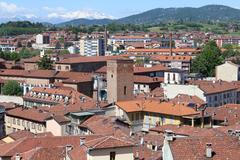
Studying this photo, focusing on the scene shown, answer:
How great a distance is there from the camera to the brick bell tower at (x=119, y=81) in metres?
63.7

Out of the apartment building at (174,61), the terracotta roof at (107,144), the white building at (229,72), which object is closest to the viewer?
the terracotta roof at (107,144)

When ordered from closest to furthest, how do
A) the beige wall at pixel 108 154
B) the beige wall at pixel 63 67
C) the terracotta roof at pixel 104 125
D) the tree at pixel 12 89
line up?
the beige wall at pixel 108 154
the terracotta roof at pixel 104 125
the tree at pixel 12 89
the beige wall at pixel 63 67

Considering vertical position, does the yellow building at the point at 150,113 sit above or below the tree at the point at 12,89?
above

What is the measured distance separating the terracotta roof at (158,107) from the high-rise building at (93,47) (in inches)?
4720

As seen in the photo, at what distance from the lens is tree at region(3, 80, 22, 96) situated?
85938 millimetres

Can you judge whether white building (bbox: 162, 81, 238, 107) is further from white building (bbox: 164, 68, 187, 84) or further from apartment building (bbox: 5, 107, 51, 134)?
apartment building (bbox: 5, 107, 51, 134)

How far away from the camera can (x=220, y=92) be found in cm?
6944

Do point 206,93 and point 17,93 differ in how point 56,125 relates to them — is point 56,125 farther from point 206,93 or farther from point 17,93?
point 17,93

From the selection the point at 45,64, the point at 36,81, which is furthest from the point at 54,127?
the point at 45,64

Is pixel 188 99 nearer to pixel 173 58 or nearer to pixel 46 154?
pixel 46 154

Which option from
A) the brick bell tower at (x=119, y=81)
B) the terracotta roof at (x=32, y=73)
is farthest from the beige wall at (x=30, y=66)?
the brick bell tower at (x=119, y=81)

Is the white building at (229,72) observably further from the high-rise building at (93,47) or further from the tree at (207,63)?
the high-rise building at (93,47)

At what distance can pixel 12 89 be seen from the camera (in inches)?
3401

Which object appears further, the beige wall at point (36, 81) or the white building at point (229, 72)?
the beige wall at point (36, 81)
